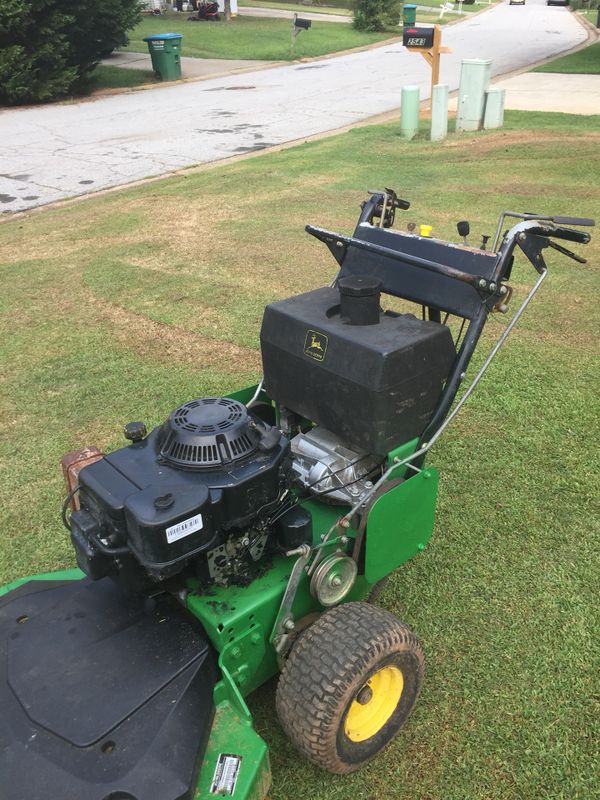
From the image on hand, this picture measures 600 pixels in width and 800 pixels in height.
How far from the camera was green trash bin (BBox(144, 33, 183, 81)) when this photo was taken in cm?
1897

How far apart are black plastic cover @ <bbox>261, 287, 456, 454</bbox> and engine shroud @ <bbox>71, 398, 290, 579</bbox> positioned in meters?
0.27

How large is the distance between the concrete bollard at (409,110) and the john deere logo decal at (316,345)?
9.66 meters

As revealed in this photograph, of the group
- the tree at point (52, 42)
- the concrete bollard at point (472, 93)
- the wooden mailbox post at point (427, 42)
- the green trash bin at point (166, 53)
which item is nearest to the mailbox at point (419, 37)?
the wooden mailbox post at point (427, 42)

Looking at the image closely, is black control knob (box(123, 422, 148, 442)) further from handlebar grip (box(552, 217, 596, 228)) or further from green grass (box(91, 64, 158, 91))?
green grass (box(91, 64, 158, 91))

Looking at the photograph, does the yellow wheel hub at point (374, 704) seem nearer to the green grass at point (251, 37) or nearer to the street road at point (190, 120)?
the street road at point (190, 120)

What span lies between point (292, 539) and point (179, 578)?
0.37 metres

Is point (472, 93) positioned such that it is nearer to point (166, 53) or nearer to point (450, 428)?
point (450, 428)

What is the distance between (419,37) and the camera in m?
11.3

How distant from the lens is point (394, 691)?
7.30ft

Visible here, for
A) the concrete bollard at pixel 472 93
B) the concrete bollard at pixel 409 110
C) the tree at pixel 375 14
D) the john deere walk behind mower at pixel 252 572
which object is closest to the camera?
the john deere walk behind mower at pixel 252 572

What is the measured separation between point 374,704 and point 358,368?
1.08 metres

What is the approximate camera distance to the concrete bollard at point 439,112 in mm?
10445

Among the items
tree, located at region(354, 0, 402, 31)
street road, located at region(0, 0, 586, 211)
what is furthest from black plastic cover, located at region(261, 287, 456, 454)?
tree, located at region(354, 0, 402, 31)

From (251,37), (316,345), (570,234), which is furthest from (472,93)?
(251,37)
